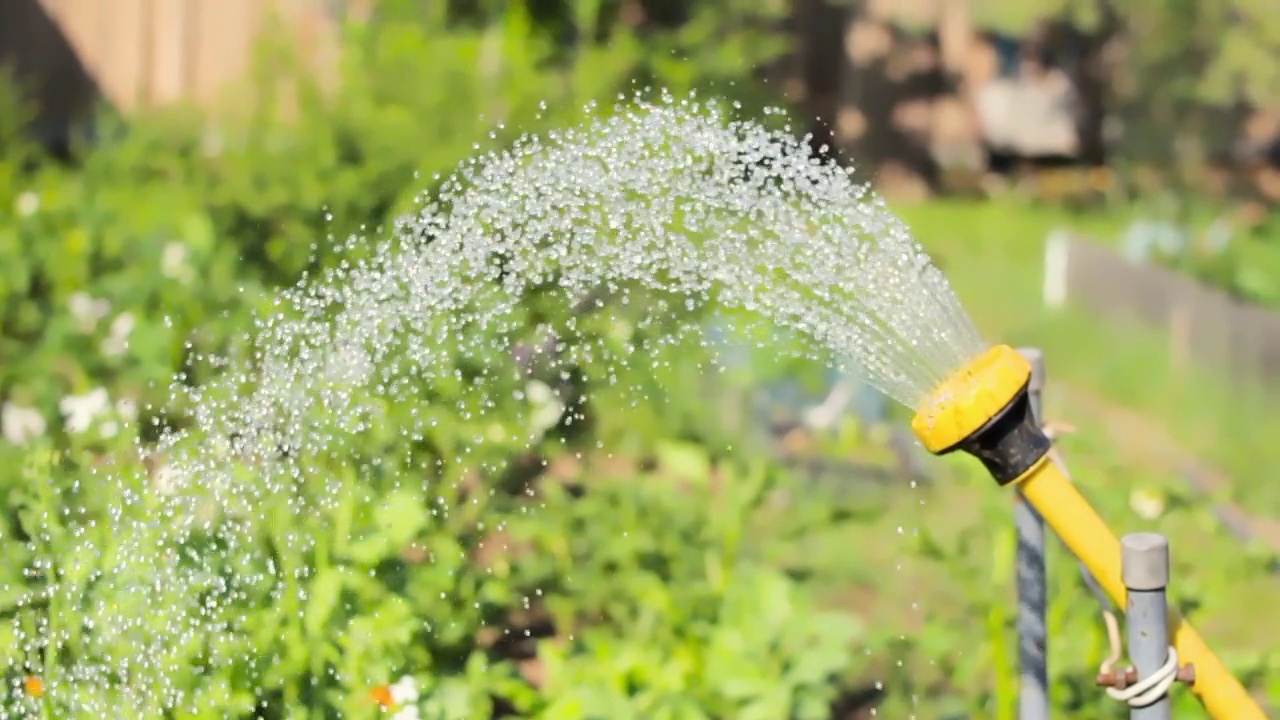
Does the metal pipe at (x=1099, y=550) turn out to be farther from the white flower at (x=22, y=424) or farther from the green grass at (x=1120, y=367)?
the green grass at (x=1120, y=367)

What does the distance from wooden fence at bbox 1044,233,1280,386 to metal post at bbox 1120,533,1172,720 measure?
12.1ft

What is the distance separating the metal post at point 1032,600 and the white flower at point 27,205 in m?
3.33

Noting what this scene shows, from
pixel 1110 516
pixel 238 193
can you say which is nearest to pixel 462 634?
pixel 1110 516

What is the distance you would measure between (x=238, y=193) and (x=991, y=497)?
252cm

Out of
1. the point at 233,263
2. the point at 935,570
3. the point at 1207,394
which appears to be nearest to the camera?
the point at 935,570

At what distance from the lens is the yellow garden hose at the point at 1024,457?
143cm

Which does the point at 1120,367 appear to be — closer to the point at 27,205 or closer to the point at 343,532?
the point at 27,205

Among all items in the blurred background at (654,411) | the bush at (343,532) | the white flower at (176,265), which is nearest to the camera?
the bush at (343,532)

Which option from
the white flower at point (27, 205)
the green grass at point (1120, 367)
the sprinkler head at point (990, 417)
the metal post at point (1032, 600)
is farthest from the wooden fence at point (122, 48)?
the sprinkler head at point (990, 417)

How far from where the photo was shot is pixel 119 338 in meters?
3.64

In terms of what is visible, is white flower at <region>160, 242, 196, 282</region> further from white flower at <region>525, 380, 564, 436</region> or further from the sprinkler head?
the sprinkler head

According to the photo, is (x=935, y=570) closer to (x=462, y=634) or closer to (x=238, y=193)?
(x=462, y=634)

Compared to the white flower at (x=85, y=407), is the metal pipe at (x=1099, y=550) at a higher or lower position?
lower

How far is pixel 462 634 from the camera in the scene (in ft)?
7.32
